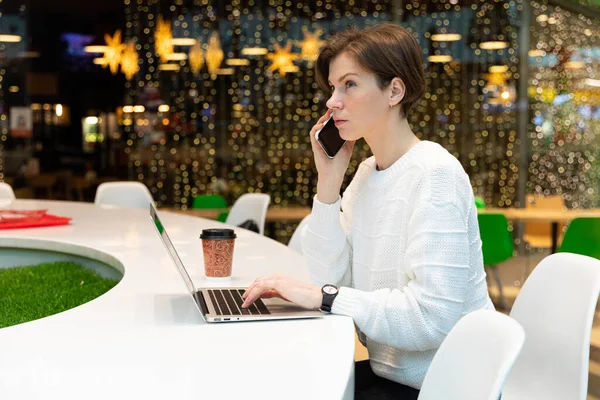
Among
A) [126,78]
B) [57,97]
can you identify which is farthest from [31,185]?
[126,78]

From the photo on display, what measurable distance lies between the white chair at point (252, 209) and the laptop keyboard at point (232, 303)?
8.19 ft

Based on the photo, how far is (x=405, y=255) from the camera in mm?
1875

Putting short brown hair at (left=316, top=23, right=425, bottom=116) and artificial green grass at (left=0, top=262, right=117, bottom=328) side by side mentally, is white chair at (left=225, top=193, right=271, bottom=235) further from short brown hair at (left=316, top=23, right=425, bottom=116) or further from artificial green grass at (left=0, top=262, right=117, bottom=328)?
short brown hair at (left=316, top=23, right=425, bottom=116)

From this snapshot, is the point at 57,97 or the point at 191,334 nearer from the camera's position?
the point at 191,334

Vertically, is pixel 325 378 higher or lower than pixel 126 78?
lower

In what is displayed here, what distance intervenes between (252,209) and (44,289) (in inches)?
90.0

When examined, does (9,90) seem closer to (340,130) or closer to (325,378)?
(340,130)

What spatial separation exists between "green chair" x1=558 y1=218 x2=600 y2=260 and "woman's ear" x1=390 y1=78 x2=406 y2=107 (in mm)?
3747

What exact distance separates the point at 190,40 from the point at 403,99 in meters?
6.53

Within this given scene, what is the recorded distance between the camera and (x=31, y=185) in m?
8.02

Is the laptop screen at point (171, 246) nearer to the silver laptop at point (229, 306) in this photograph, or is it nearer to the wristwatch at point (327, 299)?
the silver laptop at point (229, 306)

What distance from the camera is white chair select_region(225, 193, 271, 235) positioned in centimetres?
459

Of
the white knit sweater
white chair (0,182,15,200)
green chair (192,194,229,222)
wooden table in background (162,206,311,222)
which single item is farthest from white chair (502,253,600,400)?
green chair (192,194,229,222)

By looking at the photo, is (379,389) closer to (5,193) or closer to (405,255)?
(405,255)
